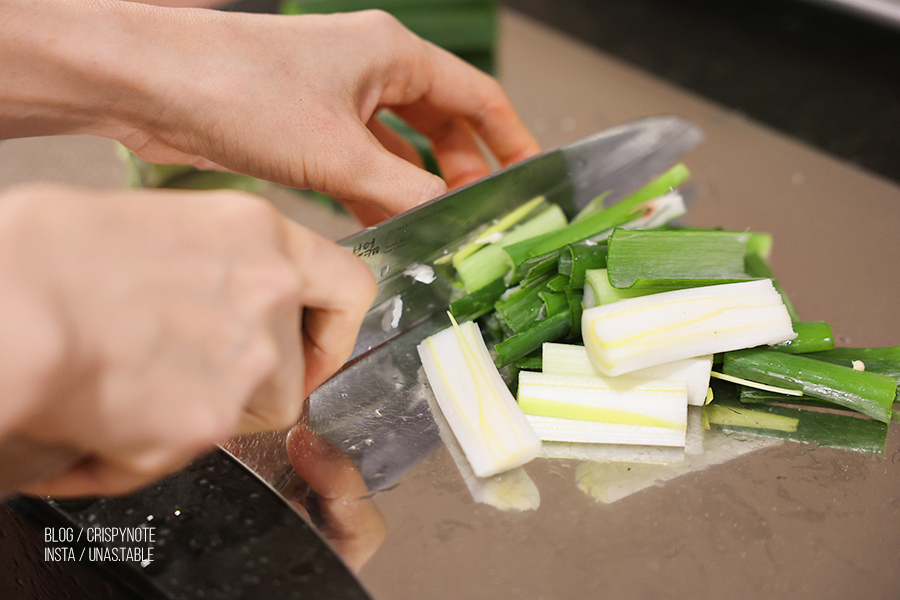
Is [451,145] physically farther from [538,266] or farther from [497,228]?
[538,266]

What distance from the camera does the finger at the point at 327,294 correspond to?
86cm

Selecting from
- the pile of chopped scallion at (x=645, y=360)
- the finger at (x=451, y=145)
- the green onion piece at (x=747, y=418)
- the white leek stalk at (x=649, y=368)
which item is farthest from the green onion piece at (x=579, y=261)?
the finger at (x=451, y=145)

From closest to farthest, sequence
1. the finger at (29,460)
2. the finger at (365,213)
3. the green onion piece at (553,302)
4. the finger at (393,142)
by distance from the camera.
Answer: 1. the finger at (29,460)
2. the green onion piece at (553,302)
3. the finger at (365,213)
4. the finger at (393,142)

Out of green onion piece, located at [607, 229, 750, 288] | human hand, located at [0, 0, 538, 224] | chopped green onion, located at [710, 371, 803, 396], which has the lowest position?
chopped green onion, located at [710, 371, 803, 396]

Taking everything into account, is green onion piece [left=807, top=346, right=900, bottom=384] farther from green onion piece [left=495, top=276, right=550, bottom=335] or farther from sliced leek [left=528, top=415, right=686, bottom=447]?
green onion piece [left=495, top=276, right=550, bottom=335]

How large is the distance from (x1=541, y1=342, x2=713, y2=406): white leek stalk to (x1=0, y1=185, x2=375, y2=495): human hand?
58 centimetres

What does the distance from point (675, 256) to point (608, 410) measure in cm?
36

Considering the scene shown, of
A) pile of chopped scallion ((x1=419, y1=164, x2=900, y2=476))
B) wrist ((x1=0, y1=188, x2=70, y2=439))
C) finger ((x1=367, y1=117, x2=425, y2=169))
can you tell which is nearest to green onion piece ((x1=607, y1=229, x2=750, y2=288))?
pile of chopped scallion ((x1=419, y1=164, x2=900, y2=476))

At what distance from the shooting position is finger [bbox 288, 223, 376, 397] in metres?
0.86

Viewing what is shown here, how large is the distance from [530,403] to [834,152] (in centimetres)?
182

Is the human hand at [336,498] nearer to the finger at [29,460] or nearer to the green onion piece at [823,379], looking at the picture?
the finger at [29,460]

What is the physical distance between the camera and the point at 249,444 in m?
1.22

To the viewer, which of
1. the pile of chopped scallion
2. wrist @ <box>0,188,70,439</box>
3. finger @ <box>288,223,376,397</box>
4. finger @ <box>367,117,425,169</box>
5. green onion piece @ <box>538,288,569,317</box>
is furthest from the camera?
finger @ <box>367,117,425,169</box>

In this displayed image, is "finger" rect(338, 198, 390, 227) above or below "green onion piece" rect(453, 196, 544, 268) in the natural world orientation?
below
